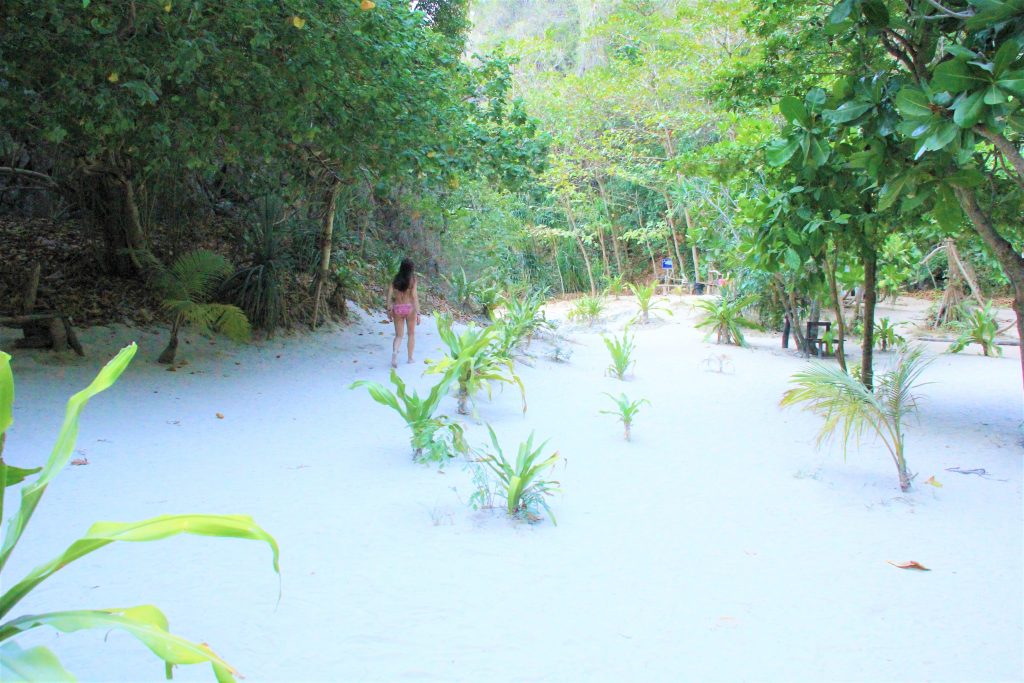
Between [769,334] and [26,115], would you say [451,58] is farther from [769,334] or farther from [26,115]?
[769,334]

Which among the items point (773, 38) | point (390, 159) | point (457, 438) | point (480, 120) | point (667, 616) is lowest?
point (667, 616)

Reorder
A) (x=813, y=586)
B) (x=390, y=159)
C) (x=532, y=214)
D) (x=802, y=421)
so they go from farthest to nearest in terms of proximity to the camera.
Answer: (x=532, y=214) < (x=802, y=421) < (x=390, y=159) < (x=813, y=586)

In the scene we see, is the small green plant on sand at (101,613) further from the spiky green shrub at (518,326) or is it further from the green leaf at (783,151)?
the spiky green shrub at (518,326)

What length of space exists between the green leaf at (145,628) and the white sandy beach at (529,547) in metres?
0.87

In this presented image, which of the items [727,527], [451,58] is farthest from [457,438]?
[451,58]

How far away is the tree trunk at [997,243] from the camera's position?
16.1 ft

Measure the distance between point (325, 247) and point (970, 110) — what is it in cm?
683

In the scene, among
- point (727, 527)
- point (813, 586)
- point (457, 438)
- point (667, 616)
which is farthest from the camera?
point (457, 438)

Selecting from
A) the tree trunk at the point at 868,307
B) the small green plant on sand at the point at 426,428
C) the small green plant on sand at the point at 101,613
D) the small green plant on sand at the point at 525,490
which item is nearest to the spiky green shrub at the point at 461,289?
the tree trunk at the point at 868,307

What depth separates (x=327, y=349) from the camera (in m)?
8.33

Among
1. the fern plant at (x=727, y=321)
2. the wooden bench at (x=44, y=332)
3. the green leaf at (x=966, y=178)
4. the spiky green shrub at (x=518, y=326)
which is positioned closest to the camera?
the green leaf at (x=966, y=178)

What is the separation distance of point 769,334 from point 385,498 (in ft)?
35.3

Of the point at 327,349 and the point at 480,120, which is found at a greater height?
the point at 480,120

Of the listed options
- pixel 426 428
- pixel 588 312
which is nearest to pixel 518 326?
pixel 426 428
